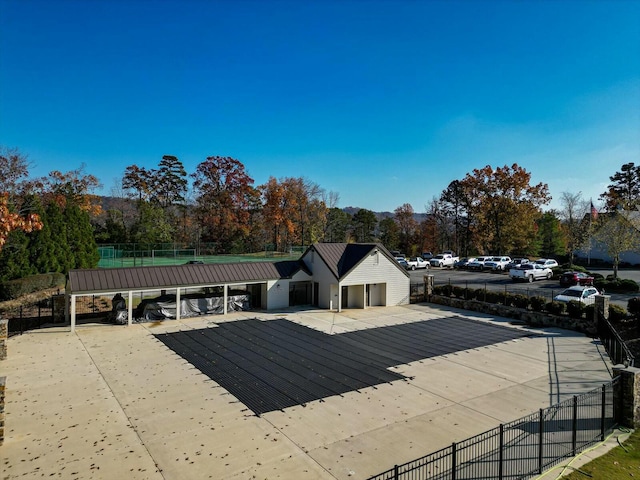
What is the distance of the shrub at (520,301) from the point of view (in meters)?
23.6

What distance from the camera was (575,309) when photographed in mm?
20984

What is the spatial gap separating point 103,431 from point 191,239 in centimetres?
4817

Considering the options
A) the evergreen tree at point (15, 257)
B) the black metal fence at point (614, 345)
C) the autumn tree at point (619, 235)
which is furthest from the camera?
the autumn tree at point (619, 235)

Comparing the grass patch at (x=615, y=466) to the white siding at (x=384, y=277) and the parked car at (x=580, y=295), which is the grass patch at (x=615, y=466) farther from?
the white siding at (x=384, y=277)

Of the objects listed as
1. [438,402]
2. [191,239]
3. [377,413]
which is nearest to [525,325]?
[438,402]

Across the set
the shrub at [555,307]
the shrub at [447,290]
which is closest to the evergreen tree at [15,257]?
the shrub at [447,290]

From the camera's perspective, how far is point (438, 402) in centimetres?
1161

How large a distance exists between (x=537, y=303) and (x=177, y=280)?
65.4ft

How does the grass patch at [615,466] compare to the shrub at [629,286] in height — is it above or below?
below

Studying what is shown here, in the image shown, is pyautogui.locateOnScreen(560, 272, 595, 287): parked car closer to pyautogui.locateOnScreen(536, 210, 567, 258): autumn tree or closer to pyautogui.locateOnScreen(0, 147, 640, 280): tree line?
pyautogui.locateOnScreen(0, 147, 640, 280): tree line

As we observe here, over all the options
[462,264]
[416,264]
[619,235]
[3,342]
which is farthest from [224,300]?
[619,235]

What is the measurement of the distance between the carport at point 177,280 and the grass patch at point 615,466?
19.1 m

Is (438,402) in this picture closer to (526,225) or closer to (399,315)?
(399,315)

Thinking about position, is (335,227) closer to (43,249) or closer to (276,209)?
(276,209)
